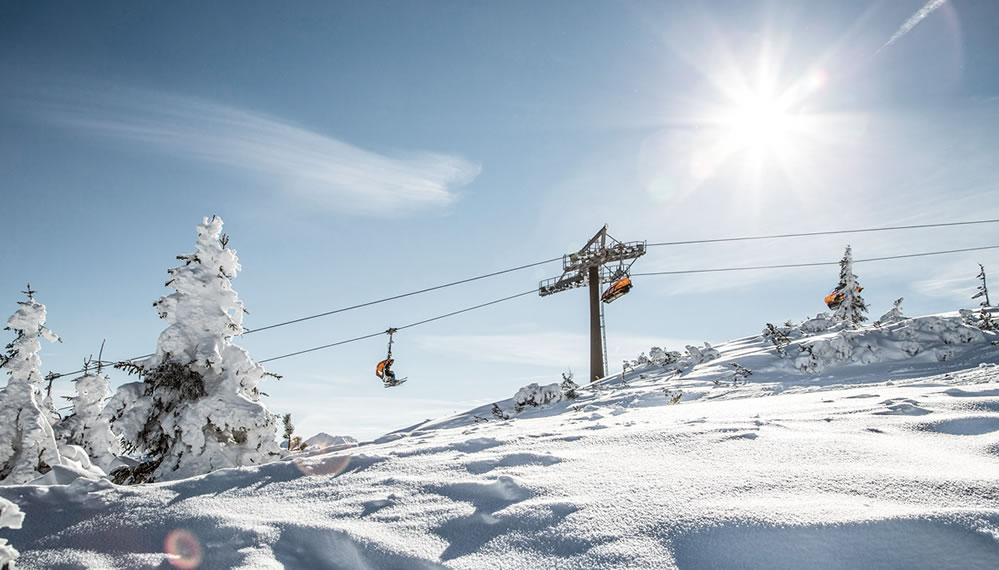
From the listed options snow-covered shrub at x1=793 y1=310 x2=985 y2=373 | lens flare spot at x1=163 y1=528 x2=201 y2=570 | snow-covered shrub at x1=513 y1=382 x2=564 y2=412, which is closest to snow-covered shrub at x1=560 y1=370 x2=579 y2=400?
snow-covered shrub at x1=513 y1=382 x2=564 y2=412

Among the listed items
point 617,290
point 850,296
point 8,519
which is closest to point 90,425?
point 617,290

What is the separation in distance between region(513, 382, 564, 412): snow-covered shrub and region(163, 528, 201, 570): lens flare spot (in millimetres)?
7850

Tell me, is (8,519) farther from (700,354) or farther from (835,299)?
(835,299)

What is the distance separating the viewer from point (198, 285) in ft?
28.7

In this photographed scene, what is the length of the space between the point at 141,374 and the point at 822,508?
32.1ft

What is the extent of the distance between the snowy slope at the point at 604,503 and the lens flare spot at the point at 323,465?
2 cm

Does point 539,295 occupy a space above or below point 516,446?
above

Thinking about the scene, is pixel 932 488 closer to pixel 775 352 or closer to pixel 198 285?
pixel 775 352

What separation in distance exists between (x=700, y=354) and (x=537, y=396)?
188 inches

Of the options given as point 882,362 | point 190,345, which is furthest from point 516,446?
point 882,362

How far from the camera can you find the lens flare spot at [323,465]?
393 cm

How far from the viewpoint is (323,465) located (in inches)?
162

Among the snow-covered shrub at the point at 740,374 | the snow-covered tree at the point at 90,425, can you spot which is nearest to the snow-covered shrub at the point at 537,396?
the snow-covered shrub at the point at 740,374

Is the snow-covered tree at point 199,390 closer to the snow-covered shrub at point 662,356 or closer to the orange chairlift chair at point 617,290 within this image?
the snow-covered shrub at point 662,356
